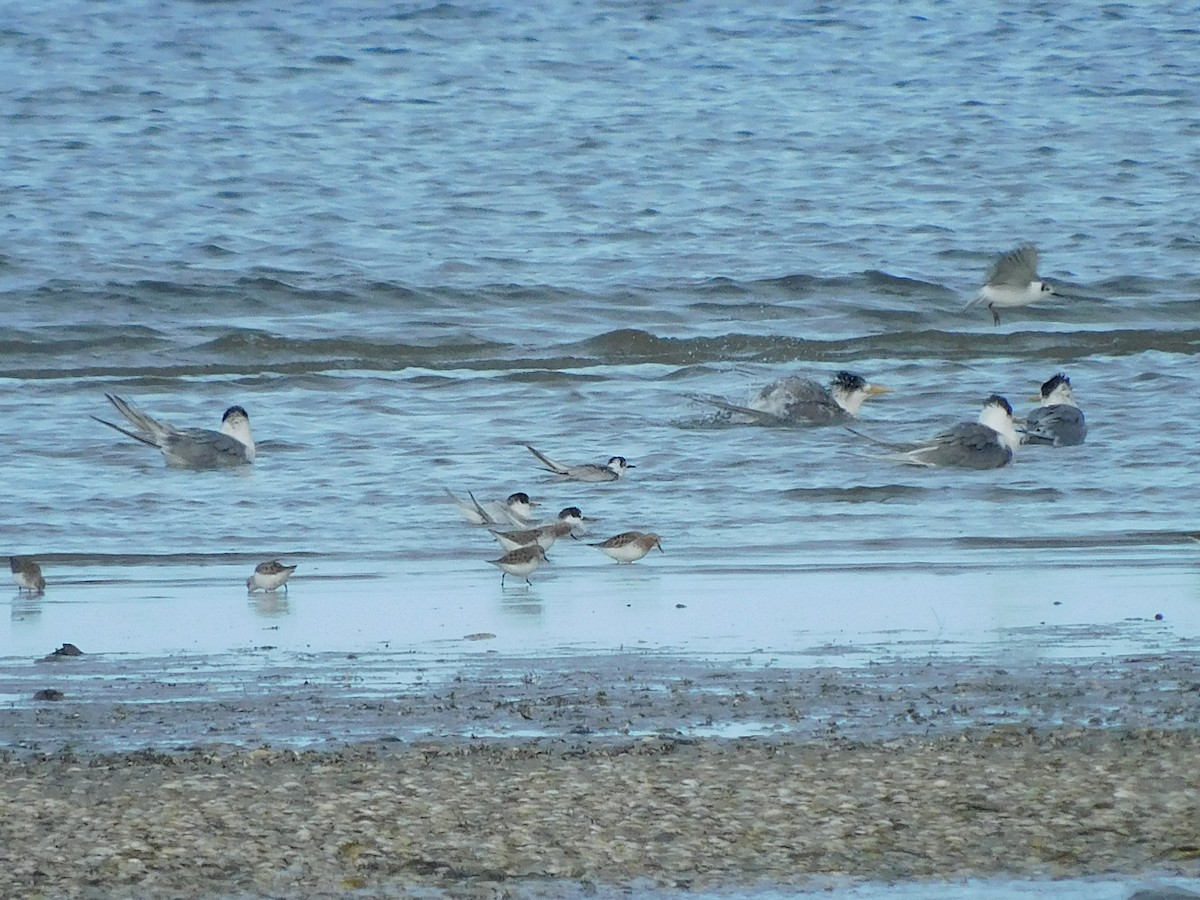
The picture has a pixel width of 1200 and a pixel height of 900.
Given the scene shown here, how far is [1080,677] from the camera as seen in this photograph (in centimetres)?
625

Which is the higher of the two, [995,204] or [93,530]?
[995,204]

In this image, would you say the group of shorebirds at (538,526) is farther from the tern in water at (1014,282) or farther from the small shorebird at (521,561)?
the tern in water at (1014,282)

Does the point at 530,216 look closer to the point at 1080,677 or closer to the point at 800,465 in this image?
the point at 800,465

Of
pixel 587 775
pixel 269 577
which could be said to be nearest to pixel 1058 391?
pixel 269 577

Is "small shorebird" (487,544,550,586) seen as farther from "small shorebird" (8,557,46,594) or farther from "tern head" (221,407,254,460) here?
"tern head" (221,407,254,460)

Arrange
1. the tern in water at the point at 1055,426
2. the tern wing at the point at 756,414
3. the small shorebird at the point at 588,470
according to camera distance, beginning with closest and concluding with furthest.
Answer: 1. the small shorebird at the point at 588,470
2. the tern in water at the point at 1055,426
3. the tern wing at the point at 756,414

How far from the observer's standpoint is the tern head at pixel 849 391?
13719 mm

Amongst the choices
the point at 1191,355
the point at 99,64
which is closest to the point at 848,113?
the point at 99,64

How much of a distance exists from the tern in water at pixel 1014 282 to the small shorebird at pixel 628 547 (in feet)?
22.7

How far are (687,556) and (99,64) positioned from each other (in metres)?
22.6

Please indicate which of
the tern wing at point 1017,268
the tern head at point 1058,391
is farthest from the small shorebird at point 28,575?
the tern wing at point 1017,268

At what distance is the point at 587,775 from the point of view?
5078mm

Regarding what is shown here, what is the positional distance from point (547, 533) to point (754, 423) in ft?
13.8

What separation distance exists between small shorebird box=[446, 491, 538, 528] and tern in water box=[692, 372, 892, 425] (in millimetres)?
3496
